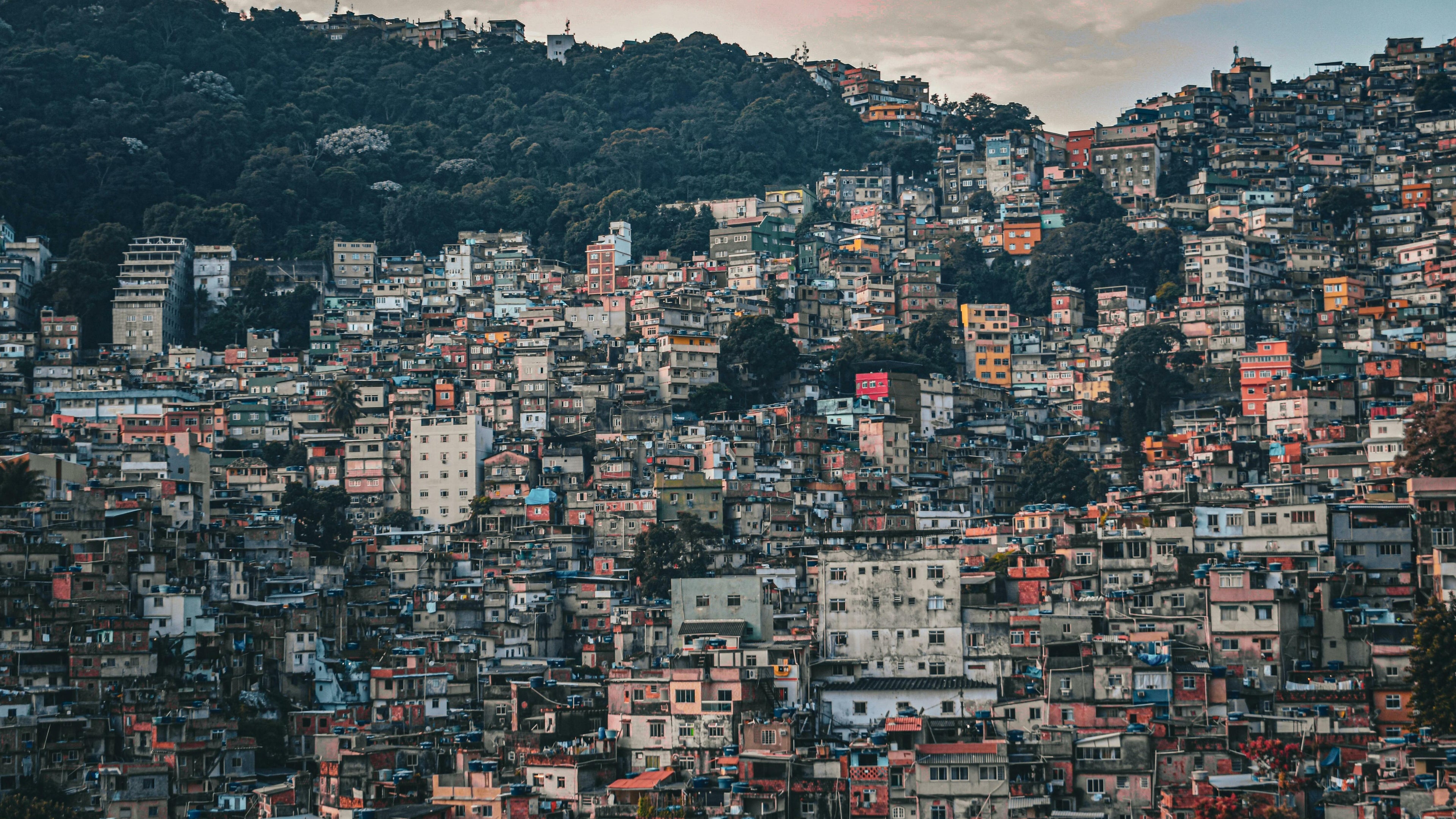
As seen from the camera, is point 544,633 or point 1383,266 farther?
point 1383,266

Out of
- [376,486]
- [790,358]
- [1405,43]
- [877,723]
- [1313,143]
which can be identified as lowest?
[877,723]

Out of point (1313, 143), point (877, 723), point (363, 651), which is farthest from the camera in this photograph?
point (1313, 143)

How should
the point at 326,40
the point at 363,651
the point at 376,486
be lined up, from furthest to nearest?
the point at 326,40 → the point at 376,486 → the point at 363,651

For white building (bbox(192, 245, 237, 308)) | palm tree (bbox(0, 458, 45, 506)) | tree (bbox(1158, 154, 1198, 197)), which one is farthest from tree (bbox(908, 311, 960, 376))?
palm tree (bbox(0, 458, 45, 506))

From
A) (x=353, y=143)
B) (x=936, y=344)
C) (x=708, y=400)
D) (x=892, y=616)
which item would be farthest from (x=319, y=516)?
(x=353, y=143)

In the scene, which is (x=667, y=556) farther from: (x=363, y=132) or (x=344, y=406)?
(x=363, y=132)

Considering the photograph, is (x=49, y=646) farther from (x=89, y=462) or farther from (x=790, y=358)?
(x=790, y=358)

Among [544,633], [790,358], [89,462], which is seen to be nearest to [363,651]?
Answer: [544,633]
